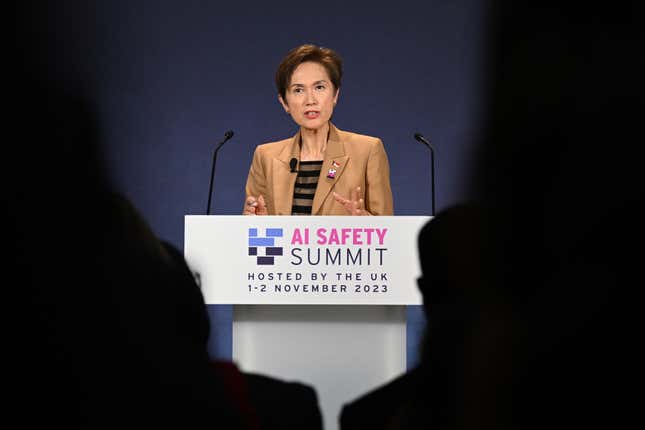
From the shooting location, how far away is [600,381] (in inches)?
8.4

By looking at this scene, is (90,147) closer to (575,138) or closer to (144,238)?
(144,238)

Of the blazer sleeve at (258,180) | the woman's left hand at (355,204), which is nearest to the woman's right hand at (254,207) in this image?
the blazer sleeve at (258,180)

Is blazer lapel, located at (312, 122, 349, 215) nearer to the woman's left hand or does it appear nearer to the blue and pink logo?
the woman's left hand

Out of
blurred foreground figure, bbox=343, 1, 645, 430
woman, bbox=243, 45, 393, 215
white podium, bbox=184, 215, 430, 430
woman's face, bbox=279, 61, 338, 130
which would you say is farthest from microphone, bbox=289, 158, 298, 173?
blurred foreground figure, bbox=343, 1, 645, 430

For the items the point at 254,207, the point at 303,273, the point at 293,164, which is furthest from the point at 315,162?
the point at 303,273

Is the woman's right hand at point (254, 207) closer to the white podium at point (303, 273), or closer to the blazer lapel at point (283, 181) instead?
the blazer lapel at point (283, 181)

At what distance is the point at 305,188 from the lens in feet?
6.91

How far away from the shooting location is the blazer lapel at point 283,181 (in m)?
2.09

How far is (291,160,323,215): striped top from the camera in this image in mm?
2072

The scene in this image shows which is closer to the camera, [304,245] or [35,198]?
[35,198]

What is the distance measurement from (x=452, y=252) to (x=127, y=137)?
0.35 ft

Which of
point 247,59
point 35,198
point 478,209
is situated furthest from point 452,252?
point 247,59

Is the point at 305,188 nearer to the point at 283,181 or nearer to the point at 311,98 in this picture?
the point at 283,181

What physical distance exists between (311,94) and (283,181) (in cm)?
29
